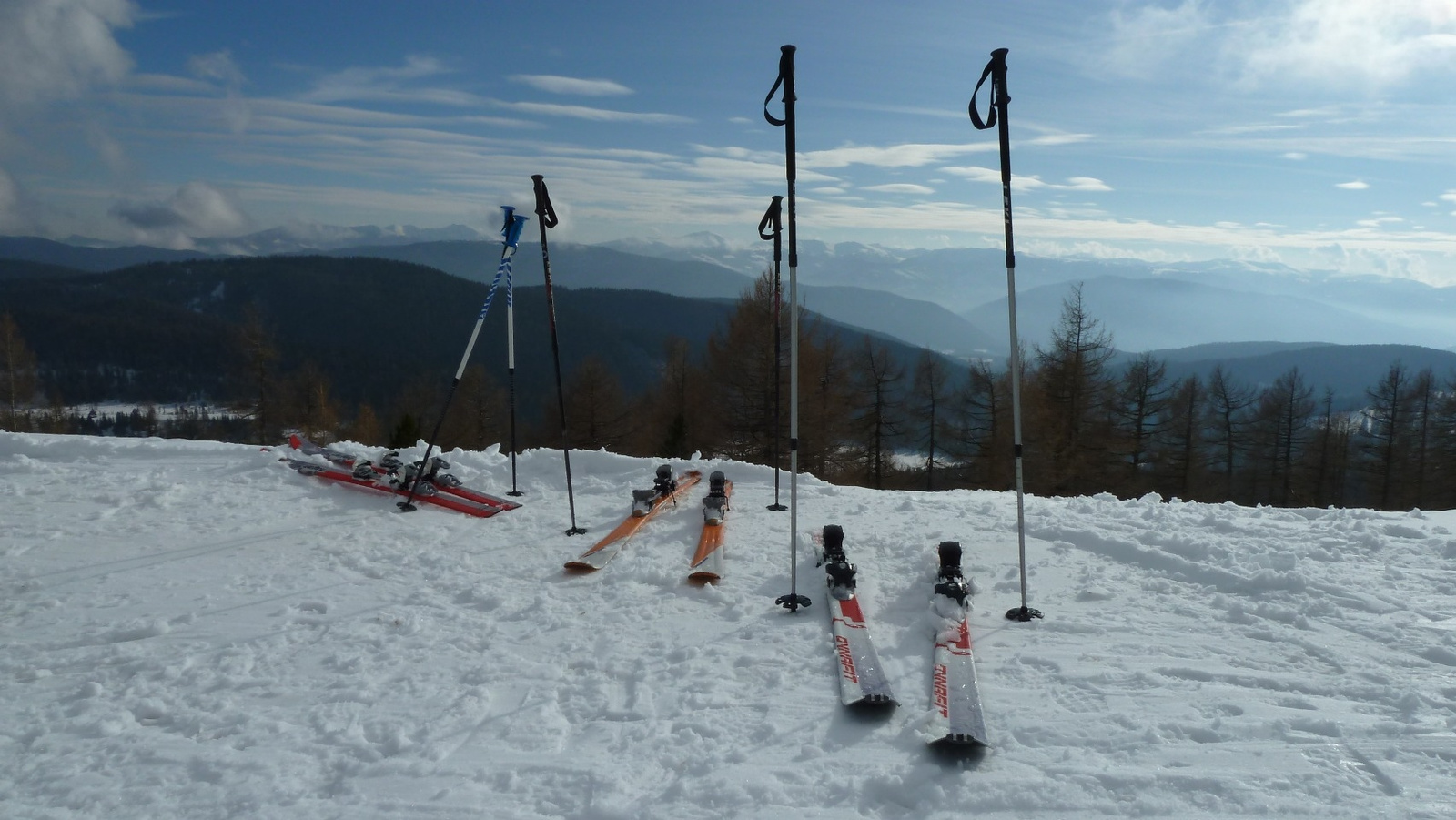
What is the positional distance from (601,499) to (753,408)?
52.3 ft

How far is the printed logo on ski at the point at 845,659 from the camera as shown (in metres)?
4.57

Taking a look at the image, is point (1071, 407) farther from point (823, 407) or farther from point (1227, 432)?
point (1227, 432)

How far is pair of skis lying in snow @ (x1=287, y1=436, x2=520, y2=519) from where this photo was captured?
8.88 metres

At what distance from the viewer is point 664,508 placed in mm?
8914

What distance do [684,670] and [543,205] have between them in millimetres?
5548

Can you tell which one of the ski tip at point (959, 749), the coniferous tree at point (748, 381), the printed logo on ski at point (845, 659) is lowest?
the ski tip at point (959, 749)

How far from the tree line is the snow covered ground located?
15.5 m

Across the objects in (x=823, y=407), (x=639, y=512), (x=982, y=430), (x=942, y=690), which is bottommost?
(x=942, y=690)

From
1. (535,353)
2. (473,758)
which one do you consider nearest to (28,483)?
(473,758)

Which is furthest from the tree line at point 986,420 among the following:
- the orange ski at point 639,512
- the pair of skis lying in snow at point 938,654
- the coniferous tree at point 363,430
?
the pair of skis lying in snow at point 938,654

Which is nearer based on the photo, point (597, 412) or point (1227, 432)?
point (1227, 432)

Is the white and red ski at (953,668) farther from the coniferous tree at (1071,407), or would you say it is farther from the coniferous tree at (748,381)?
the coniferous tree at (1071,407)

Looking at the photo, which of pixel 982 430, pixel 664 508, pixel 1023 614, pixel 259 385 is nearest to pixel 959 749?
pixel 1023 614

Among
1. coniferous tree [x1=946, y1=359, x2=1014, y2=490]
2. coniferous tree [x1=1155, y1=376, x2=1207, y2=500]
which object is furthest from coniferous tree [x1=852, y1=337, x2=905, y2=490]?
coniferous tree [x1=1155, y1=376, x2=1207, y2=500]
